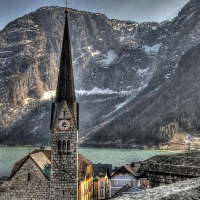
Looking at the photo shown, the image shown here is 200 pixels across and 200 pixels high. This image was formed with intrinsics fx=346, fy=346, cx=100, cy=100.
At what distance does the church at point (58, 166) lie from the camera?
22.9 meters

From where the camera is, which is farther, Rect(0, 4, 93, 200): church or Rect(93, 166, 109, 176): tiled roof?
Rect(93, 166, 109, 176): tiled roof

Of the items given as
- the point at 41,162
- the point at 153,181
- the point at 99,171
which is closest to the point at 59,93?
the point at 41,162

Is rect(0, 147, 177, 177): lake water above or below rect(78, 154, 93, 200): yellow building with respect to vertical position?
below

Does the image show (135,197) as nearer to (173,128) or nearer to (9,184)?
(9,184)

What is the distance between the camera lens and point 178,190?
392 cm

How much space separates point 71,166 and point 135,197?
19.8 meters

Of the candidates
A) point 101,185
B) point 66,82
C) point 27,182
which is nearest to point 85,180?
point 101,185

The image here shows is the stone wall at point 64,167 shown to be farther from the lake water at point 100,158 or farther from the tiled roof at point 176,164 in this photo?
the lake water at point 100,158

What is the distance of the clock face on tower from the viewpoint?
23.6 metres

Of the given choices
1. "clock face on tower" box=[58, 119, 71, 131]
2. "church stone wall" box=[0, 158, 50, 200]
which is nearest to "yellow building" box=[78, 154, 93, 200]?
"church stone wall" box=[0, 158, 50, 200]

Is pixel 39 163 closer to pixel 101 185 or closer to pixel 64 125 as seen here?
pixel 64 125

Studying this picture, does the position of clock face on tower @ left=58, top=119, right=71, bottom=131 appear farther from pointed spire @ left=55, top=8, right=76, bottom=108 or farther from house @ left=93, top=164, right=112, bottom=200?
house @ left=93, top=164, right=112, bottom=200

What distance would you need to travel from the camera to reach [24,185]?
24203mm

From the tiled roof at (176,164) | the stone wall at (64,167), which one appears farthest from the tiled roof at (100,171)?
the tiled roof at (176,164)
